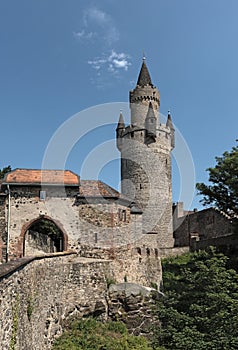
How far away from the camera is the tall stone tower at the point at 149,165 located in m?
39.0

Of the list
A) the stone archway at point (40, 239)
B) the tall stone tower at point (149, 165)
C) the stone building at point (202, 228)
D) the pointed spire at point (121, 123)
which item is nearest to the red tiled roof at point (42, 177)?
the stone archway at point (40, 239)

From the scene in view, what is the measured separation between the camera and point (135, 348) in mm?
15422

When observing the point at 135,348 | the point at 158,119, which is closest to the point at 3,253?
the point at 135,348

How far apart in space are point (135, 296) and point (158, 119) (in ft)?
84.8

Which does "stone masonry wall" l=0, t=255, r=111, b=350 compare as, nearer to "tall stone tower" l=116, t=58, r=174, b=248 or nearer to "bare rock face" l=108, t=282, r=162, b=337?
"bare rock face" l=108, t=282, r=162, b=337

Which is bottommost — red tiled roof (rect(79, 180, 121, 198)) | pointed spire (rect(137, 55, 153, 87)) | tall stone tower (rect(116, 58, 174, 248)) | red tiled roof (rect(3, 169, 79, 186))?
red tiled roof (rect(79, 180, 121, 198))

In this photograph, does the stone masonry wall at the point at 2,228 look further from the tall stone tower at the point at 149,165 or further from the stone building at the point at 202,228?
the tall stone tower at the point at 149,165

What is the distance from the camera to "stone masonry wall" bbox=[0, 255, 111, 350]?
9.03m

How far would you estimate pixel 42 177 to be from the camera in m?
21.3

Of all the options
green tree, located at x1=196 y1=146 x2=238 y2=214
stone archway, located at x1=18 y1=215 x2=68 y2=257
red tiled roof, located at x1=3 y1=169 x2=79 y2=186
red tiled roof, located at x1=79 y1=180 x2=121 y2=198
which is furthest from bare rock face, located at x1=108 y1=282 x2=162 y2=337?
green tree, located at x1=196 y1=146 x2=238 y2=214

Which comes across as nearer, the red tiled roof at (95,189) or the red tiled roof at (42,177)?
the red tiled roof at (42,177)

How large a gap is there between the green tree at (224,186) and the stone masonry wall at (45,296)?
10.4 meters

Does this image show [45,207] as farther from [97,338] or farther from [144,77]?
[144,77]

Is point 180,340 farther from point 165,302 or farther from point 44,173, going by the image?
point 44,173
